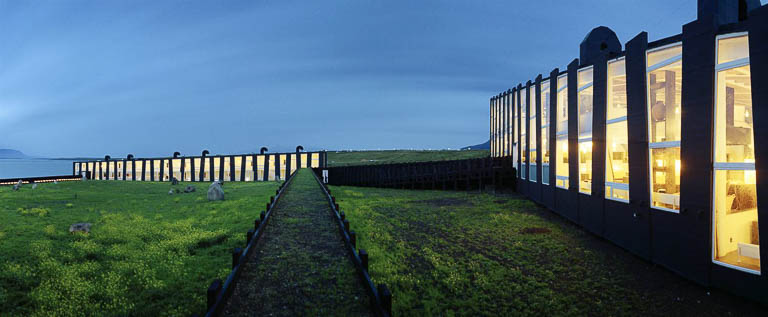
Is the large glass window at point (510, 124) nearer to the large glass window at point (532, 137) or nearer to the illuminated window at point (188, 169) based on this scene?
the large glass window at point (532, 137)

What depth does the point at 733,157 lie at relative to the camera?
941 centimetres

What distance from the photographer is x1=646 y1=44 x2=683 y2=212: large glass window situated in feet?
37.3

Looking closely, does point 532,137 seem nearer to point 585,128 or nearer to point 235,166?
point 585,128

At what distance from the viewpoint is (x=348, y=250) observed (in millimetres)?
10805

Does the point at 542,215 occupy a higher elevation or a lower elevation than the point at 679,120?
lower

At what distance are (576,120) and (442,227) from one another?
896 cm

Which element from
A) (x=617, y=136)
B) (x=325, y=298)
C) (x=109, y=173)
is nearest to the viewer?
(x=325, y=298)

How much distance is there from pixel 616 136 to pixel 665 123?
3.02 metres

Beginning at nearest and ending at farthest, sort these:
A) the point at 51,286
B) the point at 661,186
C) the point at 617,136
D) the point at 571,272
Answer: the point at 51,286, the point at 571,272, the point at 661,186, the point at 617,136

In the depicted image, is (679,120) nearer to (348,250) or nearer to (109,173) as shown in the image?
(348,250)

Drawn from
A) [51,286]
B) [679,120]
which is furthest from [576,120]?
[51,286]

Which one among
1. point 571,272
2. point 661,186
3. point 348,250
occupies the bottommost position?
point 571,272

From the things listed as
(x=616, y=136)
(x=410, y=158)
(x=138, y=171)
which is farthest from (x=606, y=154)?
(x=138, y=171)

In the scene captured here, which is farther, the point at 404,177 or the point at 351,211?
the point at 404,177
